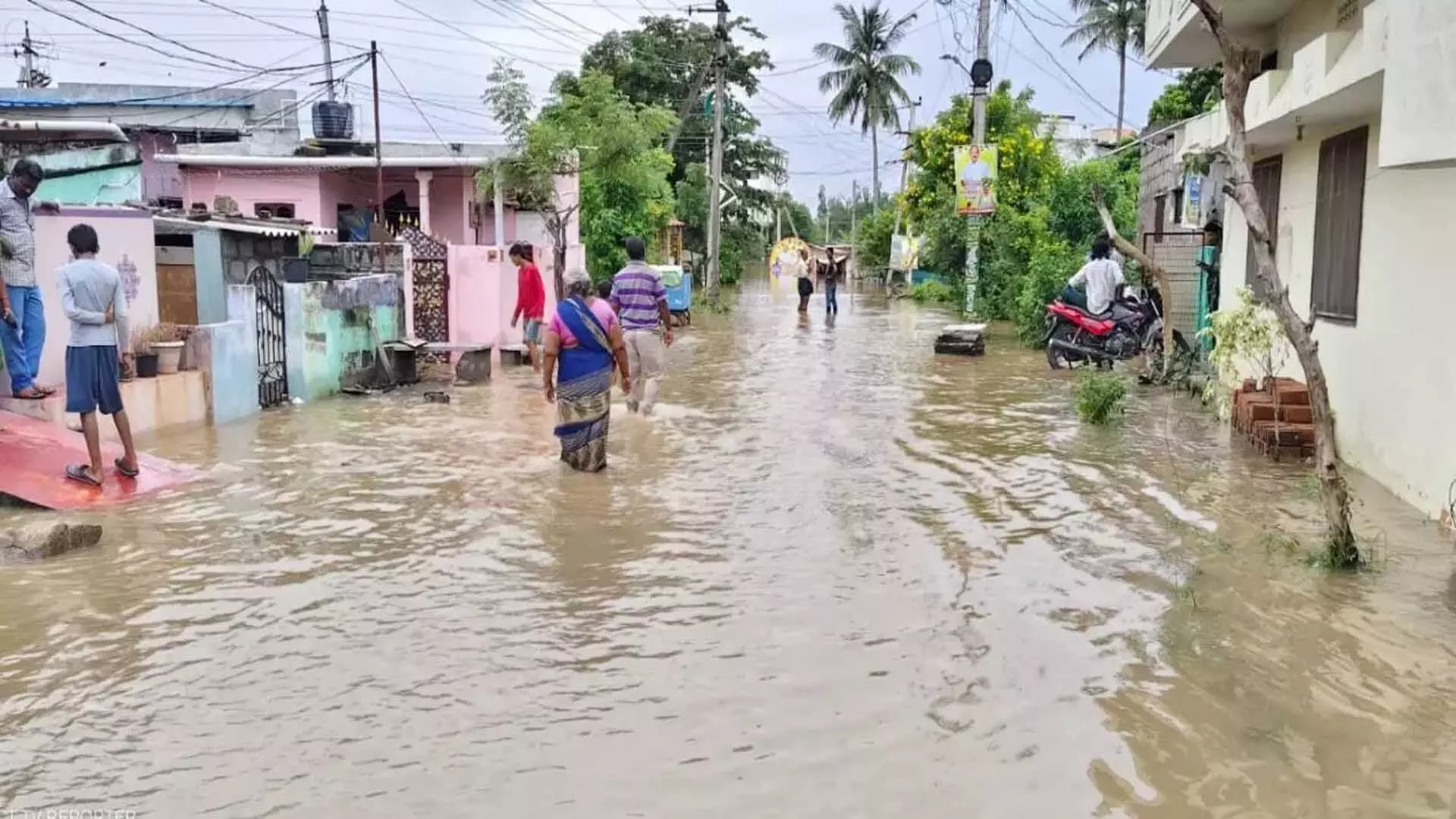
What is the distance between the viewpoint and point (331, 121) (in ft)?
84.2

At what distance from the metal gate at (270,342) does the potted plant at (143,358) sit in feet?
5.74

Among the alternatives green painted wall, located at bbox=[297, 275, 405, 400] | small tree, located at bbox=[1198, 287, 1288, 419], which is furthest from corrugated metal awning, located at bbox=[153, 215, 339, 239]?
small tree, located at bbox=[1198, 287, 1288, 419]

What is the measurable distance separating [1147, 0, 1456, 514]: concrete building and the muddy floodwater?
688 mm

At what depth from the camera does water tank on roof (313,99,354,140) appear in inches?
1006

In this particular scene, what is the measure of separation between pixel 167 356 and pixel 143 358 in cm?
37

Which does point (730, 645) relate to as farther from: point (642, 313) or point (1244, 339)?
point (1244, 339)

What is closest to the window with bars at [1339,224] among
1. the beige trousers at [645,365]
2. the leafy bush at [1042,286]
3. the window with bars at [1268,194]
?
the window with bars at [1268,194]

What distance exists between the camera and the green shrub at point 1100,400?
1157 cm

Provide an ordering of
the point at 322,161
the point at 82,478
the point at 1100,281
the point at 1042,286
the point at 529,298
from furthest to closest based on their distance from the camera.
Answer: the point at 322,161 < the point at 1042,286 < the point at 1100,281 < the point at 529,298 < the point at 82,478

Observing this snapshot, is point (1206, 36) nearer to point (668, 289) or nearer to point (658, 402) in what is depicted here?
point (658, 402)

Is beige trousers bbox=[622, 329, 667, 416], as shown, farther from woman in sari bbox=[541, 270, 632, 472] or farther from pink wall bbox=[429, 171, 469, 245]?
pink wall bbox=[429, 171, 469, 245]

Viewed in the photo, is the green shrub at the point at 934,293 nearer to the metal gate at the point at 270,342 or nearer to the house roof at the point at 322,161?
the house roof at the point at 322,161

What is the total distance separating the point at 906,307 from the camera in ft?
114

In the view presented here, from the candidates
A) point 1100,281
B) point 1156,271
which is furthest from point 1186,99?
point 1156,271
